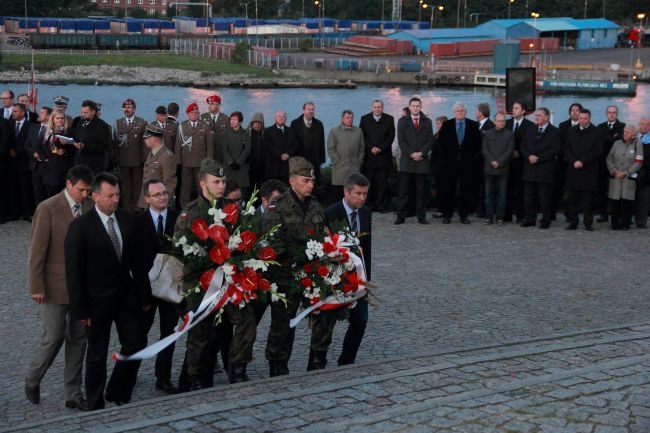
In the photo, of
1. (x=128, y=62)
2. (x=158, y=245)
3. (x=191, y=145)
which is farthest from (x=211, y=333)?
(x=128, y=62)

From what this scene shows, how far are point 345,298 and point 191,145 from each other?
29.7ft

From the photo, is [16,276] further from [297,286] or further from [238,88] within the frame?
[238,88]

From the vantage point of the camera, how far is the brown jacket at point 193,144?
17422mm

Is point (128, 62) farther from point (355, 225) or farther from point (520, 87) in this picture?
point (355, 225)

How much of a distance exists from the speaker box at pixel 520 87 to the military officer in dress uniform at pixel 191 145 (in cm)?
565

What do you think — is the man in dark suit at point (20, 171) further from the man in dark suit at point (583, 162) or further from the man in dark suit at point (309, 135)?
the man in dark suit at point (583, 162)

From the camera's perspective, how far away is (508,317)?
37.4ft

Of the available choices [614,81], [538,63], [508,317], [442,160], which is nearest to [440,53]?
[538,63]

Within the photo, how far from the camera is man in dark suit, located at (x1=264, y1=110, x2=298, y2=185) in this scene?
18.0 meters

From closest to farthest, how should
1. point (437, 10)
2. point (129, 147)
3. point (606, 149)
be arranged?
1. point (129, 147)
2. point (606, 149)
3. point (437, 10)

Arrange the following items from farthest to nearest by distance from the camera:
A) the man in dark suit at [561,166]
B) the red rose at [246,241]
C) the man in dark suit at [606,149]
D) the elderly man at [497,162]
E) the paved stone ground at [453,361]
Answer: the man in dark suit at [606,149] < the man in dark suit at [561,166] < the elderly man at [497,162] < the red rose at [246,241] < the paved stone ground at [453,361]

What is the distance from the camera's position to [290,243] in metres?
8.70

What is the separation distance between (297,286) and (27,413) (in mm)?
2211

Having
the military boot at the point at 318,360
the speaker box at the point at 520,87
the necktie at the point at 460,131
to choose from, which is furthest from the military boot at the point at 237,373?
the speaker box at the point at 520,87
